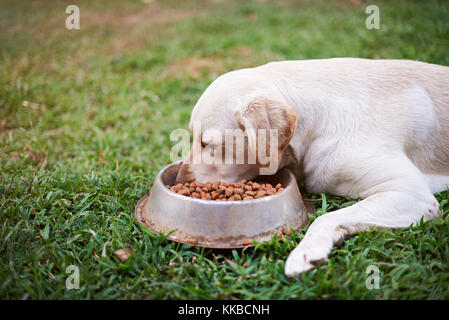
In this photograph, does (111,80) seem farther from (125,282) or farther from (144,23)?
(125,282)

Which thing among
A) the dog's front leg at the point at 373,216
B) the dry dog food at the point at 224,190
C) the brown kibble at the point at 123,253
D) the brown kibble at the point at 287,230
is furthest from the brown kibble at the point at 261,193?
the brown kibble at the point at 123,253

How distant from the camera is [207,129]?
262cm

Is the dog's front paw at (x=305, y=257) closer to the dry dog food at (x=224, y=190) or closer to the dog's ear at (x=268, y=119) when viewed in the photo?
the dry dog food at (x=224, y=190)

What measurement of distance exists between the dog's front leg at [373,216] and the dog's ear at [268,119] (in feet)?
1.88

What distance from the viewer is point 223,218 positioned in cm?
221

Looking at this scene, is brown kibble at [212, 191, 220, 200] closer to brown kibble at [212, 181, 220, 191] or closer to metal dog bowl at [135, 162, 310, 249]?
brown kibble at [212, 181, 220, 191]

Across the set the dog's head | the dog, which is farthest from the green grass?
the dog's head

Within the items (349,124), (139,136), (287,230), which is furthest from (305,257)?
(139,136)

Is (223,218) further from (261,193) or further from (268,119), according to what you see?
(268,119)
